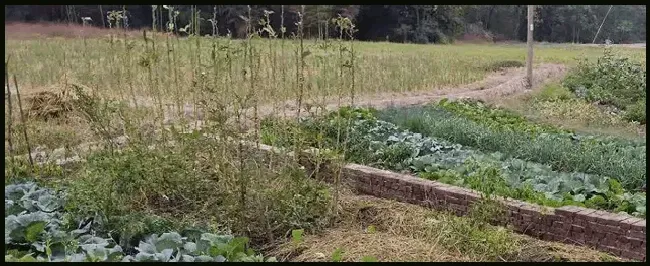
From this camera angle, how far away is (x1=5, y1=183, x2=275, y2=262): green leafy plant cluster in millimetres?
3576

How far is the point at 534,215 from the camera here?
482cm

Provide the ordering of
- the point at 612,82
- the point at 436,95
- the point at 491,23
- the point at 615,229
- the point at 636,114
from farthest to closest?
the point at 491,23, the point at 612,82, the point at 436,95, the point at 636,114, the point at 615,229

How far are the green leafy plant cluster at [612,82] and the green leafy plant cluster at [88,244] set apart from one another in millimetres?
8686

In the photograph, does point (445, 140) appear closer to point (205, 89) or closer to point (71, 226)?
point (205, 89)

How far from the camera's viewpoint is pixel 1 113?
518 cm

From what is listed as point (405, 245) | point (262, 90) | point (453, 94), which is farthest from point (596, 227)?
point (453, 94)

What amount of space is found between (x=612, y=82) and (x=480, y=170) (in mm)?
9507

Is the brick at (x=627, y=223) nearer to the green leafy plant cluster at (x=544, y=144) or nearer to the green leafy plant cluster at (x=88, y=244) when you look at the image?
the green leafy plant cluster at (x=544, y=144)

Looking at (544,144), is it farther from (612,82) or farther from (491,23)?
(491,23)

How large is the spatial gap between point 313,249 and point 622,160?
10.1ft

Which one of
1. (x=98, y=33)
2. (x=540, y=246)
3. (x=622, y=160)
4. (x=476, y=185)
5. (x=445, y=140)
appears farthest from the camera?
(x=98, y=33)

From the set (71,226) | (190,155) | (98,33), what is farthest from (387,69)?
(71,226)

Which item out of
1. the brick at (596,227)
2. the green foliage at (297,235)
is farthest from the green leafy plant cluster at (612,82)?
the green foliage at (297,235)

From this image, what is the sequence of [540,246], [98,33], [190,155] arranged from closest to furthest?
1. [540,246]
2. [190,155]
3. [98,33]
